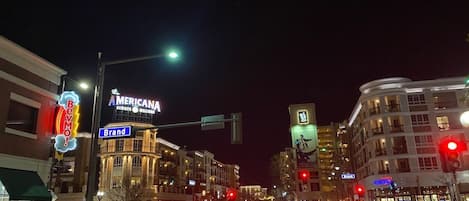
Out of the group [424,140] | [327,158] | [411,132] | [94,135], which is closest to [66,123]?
[94,135]

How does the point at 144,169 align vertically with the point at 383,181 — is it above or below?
above

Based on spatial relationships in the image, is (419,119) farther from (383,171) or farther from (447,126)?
(383,171)

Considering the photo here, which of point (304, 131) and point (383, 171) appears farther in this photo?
point (383, 171)

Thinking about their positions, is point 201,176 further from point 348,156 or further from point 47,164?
point 47,164

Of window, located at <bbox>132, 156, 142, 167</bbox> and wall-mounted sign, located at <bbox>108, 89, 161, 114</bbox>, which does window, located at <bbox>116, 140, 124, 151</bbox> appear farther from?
wall-mounted sign, located at <bbox>108, 89, 161, 114</bbox>

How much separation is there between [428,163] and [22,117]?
65.1 metres

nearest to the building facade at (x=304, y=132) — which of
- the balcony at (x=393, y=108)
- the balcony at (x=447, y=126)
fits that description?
the balcony at (x=393, y=108)

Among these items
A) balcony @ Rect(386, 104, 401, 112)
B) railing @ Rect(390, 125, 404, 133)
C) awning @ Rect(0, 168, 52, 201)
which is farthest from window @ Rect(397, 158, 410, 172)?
awning @ Rect(0, 168, 52, 201)

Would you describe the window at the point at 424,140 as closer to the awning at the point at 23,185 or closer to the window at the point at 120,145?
the window at the point at 120,145

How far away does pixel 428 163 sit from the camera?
2606 inches

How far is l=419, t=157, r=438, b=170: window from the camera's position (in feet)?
216

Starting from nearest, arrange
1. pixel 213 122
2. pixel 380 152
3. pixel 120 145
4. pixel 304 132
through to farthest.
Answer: pixel 213 122 < pixel 304 132 < pixel 380 152 < pixel 120 145

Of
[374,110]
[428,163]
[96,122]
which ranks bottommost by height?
[96,122]

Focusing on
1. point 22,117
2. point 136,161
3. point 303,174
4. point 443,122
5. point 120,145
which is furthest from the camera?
point 120,145
